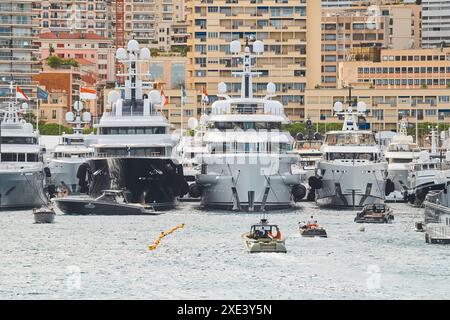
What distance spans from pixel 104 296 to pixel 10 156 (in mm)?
62975

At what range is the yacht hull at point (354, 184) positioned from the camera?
12925cm

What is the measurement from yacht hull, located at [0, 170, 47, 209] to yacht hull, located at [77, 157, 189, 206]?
17.5ft

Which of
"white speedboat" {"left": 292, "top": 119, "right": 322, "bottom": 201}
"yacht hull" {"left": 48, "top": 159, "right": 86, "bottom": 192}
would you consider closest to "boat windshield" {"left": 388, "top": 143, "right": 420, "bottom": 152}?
"white speedboat" {"left": 292, "top": 119, "right": 322, "bottom": 201}

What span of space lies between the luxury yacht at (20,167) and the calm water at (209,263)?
1614 centimetres

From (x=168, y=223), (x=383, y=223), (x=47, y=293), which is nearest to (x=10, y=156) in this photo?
(x=168, y=223)

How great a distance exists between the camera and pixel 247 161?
123m

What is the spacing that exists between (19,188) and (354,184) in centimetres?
2666

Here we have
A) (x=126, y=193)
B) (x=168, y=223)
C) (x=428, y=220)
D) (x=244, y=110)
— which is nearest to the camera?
(x=428, y=220)

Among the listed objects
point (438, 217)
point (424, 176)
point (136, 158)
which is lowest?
point (438, 217)

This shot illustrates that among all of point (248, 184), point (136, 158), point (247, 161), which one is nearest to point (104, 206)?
point (136, 158)

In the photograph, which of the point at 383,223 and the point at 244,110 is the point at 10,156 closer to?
the point at 244,110

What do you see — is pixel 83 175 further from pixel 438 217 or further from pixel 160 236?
pixel 438 217

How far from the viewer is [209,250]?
9112 cm

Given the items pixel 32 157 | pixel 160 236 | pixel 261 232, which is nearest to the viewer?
pixel 261 232
